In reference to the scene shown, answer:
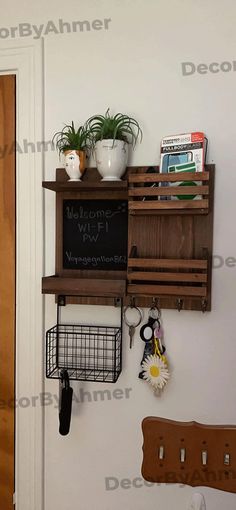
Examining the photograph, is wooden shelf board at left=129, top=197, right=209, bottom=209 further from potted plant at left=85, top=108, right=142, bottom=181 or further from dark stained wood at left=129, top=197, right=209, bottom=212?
potted plant at left=85, top=108, right=142, bottom=181

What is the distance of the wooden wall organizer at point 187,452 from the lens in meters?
0.97

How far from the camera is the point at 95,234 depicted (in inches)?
53.7

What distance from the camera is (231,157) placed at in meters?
1.26

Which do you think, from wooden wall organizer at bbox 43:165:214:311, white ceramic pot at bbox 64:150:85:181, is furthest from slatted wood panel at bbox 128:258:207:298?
white ceramic pot at bbox 64:150:85:181

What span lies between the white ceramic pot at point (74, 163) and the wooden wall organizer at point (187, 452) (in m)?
0.80

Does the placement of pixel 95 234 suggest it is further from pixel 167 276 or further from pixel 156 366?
pixel 156 366

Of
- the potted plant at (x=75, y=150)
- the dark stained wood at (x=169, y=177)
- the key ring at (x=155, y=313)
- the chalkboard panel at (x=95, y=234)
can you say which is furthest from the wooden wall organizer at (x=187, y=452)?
the potted plant at (x=75, y=150)

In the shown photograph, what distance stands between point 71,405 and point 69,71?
1.22 meters

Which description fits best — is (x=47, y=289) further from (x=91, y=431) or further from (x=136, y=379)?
(x=91, y=431)

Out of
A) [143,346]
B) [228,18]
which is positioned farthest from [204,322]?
[228,18]

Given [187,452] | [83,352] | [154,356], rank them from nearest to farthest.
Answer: [187,452], [154,356], [83,352]

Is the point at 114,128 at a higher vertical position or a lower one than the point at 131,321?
higher

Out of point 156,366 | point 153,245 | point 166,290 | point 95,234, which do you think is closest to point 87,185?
point 95,234

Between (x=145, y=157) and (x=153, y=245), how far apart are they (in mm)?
311
